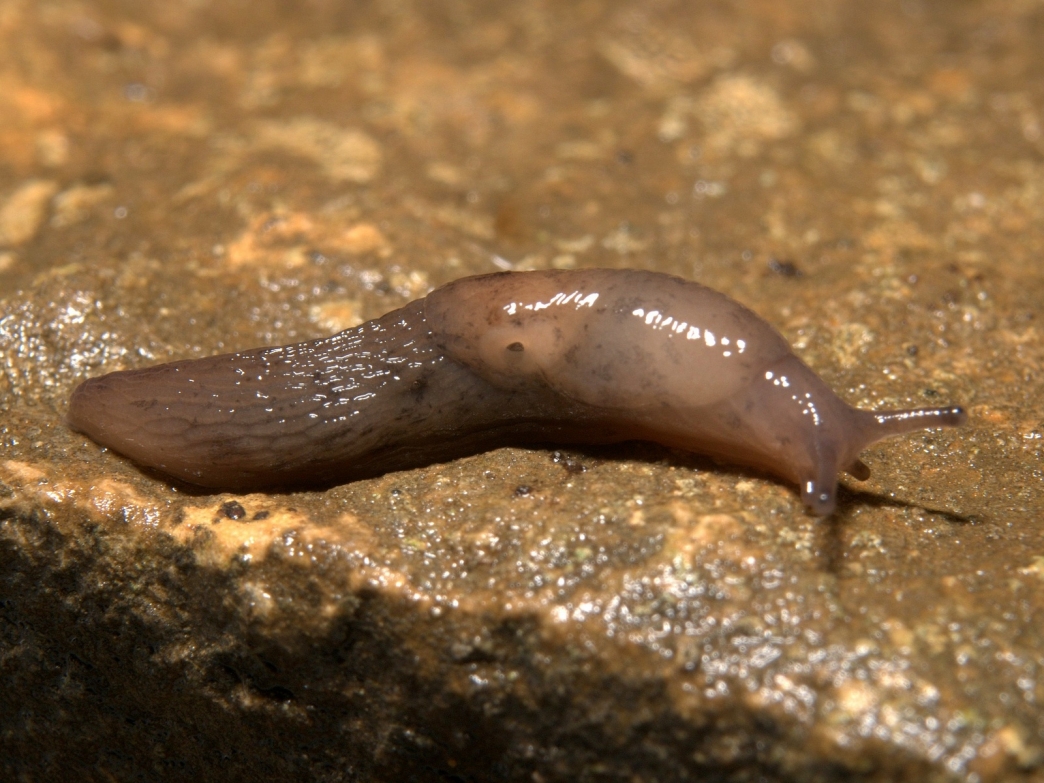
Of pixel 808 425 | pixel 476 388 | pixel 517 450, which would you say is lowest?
pixel 517 450

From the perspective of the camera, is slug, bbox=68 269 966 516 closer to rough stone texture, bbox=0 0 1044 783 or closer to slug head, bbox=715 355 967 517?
slug head, bbox=715 355 967 517

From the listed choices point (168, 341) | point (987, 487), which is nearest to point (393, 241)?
point (168, 341)

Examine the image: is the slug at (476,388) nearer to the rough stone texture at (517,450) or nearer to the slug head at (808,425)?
the slug head at (808,425)

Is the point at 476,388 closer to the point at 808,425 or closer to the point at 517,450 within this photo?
the point at 517,450

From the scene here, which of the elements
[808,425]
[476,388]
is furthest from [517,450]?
[808,425]

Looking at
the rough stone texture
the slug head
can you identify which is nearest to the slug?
the slug head

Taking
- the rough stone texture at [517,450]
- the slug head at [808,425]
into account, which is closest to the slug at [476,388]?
the slug head at [808,425]
